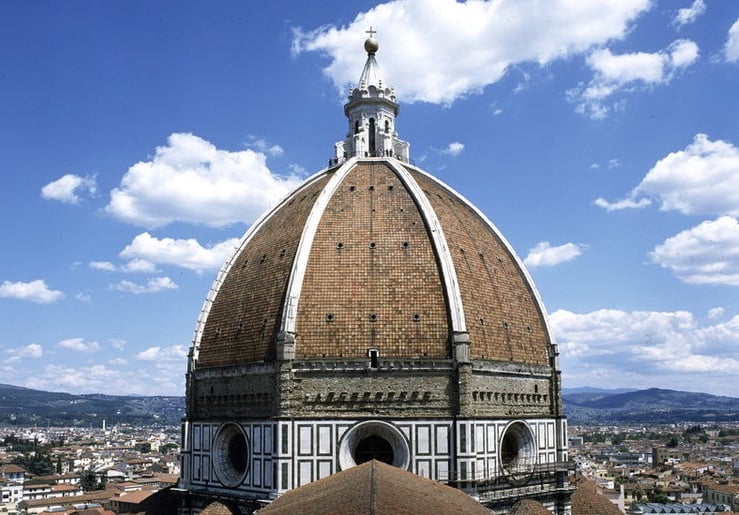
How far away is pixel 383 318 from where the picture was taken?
1008 inches

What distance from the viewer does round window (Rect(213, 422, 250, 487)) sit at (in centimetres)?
2662

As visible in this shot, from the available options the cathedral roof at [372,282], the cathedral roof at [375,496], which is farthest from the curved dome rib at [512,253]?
the cathedral roof at [375,496]

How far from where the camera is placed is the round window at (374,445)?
24703 mm

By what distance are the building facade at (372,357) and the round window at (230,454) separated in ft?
0.16

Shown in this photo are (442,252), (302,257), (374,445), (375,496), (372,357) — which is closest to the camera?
(375,496)

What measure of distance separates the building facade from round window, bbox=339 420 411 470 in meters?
0.04

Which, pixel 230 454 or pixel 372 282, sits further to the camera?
pixel 230 454

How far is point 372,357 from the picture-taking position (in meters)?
25.1

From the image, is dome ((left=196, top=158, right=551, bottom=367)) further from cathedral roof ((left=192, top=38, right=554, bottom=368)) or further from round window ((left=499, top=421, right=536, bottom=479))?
round window ((left=499, top=421, right=536, bottom=479))

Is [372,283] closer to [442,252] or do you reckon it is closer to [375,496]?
[442,252]

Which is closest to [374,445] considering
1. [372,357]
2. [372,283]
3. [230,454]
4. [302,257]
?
[372,357]

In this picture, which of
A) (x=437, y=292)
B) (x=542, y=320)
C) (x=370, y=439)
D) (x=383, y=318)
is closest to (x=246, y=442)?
(x=370, y=439)

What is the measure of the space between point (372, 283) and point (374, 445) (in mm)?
5019

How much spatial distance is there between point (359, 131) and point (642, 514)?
41.4 m
